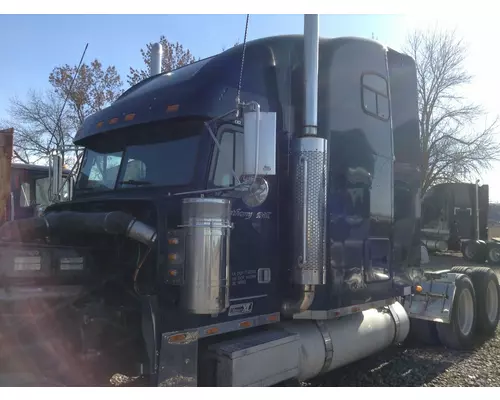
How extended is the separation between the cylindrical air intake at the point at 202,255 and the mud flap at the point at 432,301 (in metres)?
3.91

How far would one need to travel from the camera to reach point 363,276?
5.16 m

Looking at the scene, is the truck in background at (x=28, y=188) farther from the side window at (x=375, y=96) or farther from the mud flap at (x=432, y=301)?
the mud flap at (x=432, y=301)

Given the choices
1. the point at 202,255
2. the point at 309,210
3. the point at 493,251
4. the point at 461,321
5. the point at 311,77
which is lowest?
the point at 461,321

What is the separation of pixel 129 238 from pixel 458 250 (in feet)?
68.5

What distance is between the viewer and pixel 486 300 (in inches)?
308

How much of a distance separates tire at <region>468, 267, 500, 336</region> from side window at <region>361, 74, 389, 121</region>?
12.0ft

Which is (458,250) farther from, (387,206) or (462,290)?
(387,206)

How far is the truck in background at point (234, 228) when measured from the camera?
A: 143 inches

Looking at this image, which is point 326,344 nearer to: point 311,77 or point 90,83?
point 311,77

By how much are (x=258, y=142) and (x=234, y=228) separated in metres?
0.84

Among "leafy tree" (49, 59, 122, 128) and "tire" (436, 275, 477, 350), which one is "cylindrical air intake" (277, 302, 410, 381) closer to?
"tire" (436, 275, 477, 350)

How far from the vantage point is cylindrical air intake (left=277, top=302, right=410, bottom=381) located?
4.81 metres

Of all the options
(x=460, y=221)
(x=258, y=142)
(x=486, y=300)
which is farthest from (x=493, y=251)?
(x=258, y=142)

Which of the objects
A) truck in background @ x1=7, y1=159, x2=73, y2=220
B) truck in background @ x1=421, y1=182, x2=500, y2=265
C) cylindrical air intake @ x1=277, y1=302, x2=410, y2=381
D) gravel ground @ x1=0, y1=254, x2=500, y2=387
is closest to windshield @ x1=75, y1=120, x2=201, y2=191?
truck in background @ x1=7, y1=159, x2=73, y2=220
